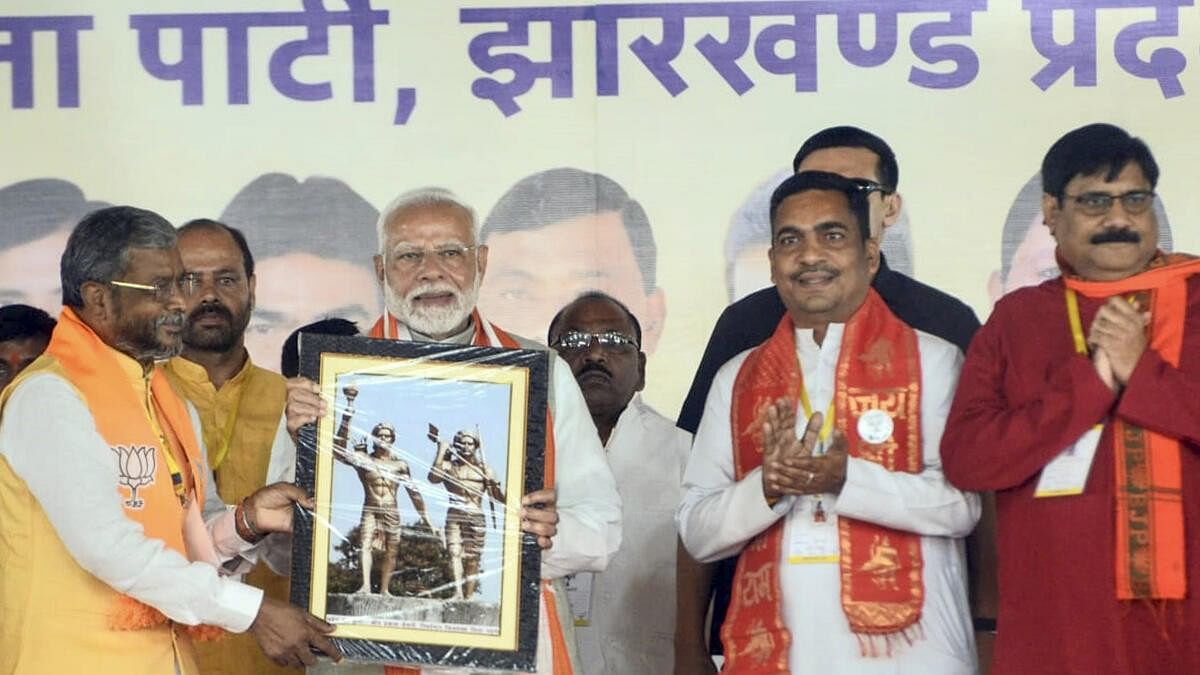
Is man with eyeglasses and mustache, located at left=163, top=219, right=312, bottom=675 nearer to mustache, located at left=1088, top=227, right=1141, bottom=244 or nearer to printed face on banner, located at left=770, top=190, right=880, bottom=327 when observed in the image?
printed face on banner, located at left=770, top=190, right=880, bottom=327

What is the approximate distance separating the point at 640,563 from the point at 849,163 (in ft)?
4.53

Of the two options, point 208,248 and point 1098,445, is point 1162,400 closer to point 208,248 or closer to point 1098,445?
point 1098,445

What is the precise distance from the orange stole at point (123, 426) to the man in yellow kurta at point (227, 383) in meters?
0.96

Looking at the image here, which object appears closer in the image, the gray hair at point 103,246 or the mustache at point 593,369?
the gray hair at point 103,246

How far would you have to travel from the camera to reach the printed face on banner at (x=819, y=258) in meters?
4.71

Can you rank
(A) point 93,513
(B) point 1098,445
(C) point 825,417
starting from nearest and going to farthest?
(A) point 93,513 < (B) point 1098,445 < (C) point 825,417

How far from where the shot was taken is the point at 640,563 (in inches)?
221

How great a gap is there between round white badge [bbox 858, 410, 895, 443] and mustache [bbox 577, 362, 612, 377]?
1.20 m

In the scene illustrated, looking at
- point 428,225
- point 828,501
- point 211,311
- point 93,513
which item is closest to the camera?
point 93,513

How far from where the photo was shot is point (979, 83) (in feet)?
18.5

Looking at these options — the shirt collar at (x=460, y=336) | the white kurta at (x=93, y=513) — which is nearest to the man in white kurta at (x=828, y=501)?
the shirt collar at (x=460, y=336)

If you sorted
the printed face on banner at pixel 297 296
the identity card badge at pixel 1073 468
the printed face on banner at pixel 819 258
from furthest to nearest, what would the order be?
1. the printed face on banner at pixel 297 296
2. the printed face on banner at pixel 819 258
3. the identity card badge at pixel 1073 468

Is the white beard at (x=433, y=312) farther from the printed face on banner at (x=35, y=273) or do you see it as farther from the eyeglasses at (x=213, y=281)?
the printed face on banner at (x=35, y=273)

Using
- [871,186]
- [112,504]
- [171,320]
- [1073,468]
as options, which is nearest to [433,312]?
[171,320]
